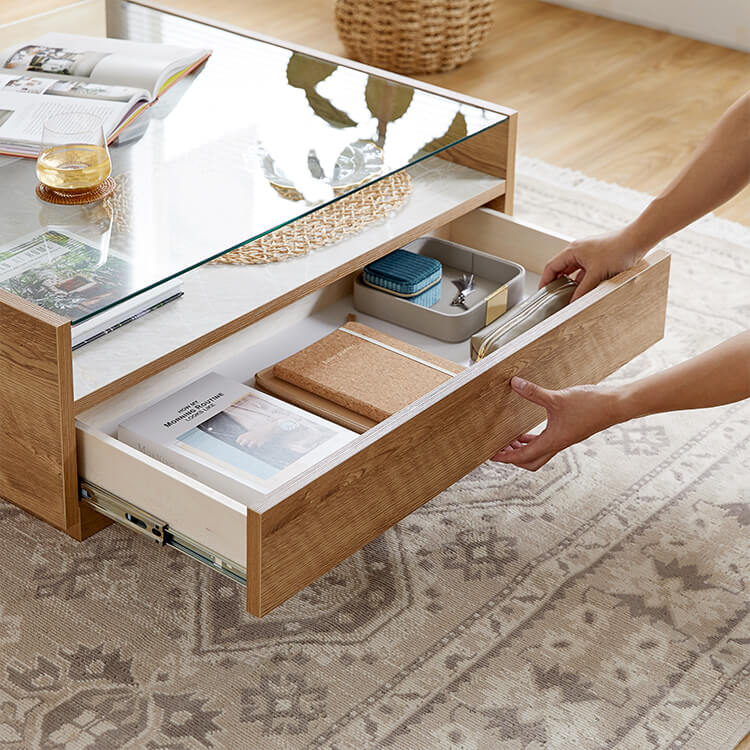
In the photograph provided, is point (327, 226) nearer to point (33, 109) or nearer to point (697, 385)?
point (33, 109)

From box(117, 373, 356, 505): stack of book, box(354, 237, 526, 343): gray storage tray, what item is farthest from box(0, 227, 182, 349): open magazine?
box(354, 237, 526, 343): gray storage tray

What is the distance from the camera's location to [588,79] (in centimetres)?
304

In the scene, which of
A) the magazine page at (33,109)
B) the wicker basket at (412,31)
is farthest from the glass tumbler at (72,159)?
the wicker basket at (412,31)

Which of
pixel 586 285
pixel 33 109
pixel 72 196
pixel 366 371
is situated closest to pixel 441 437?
pixel 366 371

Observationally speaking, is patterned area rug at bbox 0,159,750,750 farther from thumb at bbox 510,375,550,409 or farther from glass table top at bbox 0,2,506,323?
glass table top at bbox 0,2,506,323

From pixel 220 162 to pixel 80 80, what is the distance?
327mm

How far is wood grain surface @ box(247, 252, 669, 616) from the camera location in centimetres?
111

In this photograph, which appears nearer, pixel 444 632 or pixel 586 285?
pixel 444 632

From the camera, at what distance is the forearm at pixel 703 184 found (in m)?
1.43

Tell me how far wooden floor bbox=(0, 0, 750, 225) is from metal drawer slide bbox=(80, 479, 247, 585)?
1538 millimetres

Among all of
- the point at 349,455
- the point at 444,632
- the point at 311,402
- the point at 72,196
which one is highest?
the point at 72,196

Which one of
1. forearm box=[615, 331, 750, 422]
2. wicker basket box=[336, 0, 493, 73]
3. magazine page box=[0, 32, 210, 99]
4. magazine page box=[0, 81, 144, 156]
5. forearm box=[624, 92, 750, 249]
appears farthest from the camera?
wicker basket box=[336, 0, 493, 73]

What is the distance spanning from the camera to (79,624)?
129 centimetres

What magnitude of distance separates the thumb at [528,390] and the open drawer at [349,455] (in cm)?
1
